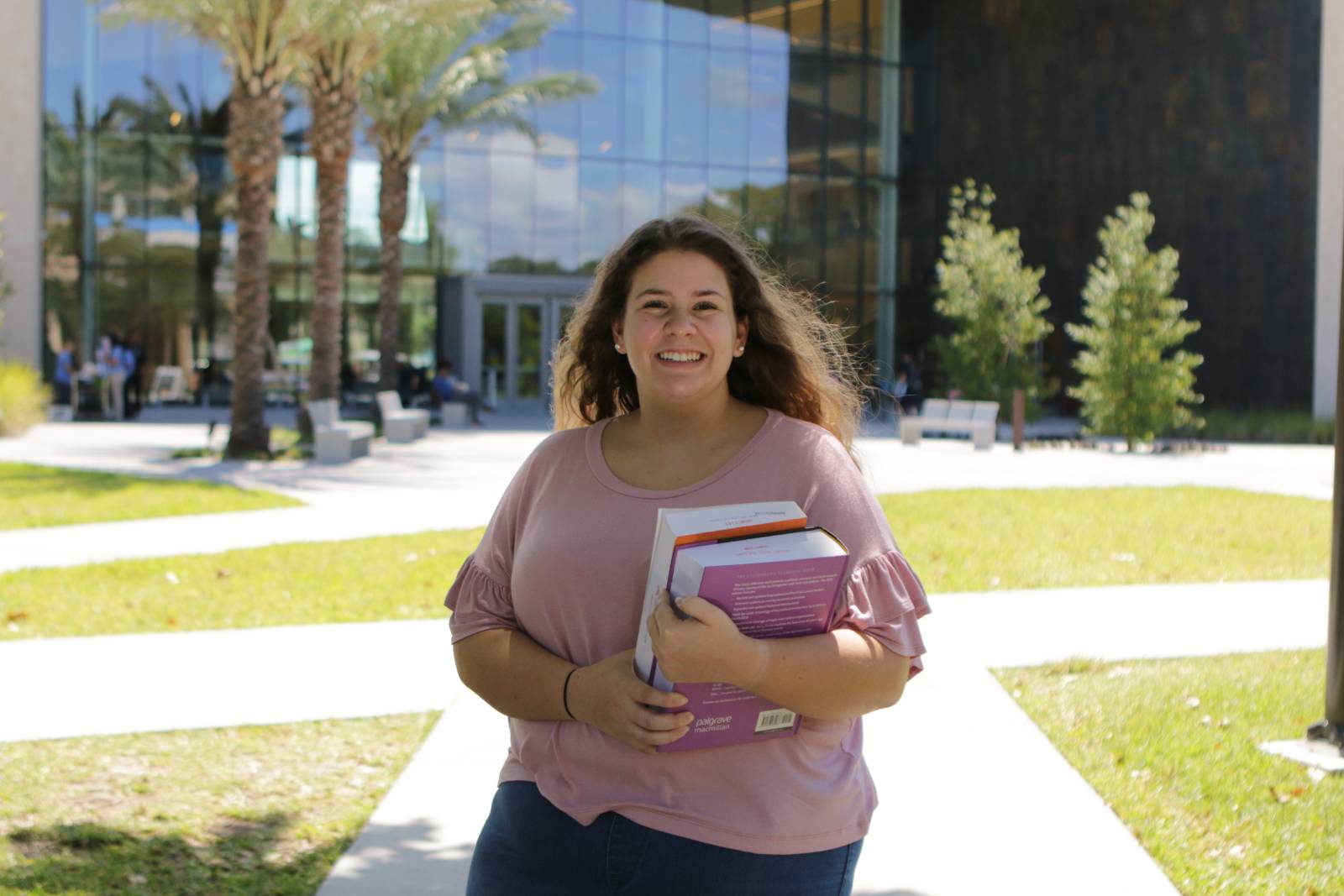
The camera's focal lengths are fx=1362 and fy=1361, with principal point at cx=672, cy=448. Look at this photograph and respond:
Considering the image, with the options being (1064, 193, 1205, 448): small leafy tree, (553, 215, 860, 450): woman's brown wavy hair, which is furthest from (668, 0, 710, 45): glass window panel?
(553, 215, 860, 450): woman's brown wavy hair

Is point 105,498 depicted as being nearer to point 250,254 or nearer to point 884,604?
point 250,254

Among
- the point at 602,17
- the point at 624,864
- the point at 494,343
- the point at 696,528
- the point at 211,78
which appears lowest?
the point at 624,864

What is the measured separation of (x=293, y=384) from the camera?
34844 mm

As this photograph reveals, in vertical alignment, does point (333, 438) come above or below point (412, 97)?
below

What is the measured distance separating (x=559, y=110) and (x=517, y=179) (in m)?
2.18

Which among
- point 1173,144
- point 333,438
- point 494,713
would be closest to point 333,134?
point 333,438

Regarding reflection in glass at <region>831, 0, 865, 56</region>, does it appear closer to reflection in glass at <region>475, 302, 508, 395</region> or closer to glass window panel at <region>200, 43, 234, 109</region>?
reflection in glass at <region>475, 302, 508, 395</region>

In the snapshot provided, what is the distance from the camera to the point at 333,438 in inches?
729

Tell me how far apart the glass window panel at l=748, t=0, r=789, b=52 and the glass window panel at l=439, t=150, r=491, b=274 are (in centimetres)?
860

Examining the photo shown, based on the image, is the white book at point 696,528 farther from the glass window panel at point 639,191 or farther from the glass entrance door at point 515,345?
the glass window panel at point 639,191

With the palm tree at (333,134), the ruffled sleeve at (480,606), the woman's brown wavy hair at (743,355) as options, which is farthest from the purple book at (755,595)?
the palm tree at (333,134)

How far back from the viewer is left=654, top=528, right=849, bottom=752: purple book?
205 centimetres

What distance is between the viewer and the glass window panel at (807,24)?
38.4 m

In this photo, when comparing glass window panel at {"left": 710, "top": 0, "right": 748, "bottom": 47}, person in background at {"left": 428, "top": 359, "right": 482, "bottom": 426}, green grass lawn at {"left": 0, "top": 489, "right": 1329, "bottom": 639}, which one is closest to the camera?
green grass lawn at {"left": 0, "top": 489, "right": 1329, "bottom": 639}
